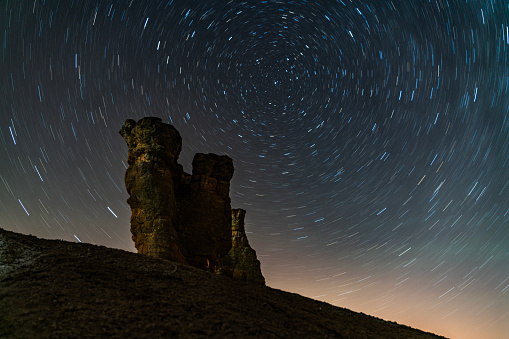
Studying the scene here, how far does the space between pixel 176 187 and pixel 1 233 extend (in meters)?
16.2

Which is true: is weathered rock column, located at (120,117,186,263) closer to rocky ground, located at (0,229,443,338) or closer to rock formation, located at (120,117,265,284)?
rock formation, located at (120,117,265,284)

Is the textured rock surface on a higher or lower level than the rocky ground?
higher

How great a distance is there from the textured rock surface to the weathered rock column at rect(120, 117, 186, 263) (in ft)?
50.4

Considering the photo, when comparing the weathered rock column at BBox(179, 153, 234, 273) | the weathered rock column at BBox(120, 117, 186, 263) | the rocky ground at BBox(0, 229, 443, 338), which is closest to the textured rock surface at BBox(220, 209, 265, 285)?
the weathered rock column at BBox(179, 153, 234, 273)

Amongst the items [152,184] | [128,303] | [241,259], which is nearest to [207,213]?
[152,184]

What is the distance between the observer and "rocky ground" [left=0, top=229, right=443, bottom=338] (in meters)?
5.23

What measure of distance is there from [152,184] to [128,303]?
15615mm

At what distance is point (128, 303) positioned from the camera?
6.14 m

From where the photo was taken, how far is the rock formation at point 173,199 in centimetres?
2002

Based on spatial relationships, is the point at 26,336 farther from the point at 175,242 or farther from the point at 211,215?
the point at 211,215

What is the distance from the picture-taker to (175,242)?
19.7m

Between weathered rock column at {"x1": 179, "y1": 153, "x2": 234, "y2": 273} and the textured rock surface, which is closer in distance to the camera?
weathered rock column at {"x1": 179, "y1": 153, "x2": 234, "y2": 273}

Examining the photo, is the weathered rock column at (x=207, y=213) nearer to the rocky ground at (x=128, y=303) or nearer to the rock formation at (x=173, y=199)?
the rock formation at (x=173, y=199)

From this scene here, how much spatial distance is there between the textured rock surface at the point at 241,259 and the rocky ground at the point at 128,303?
26.1m
